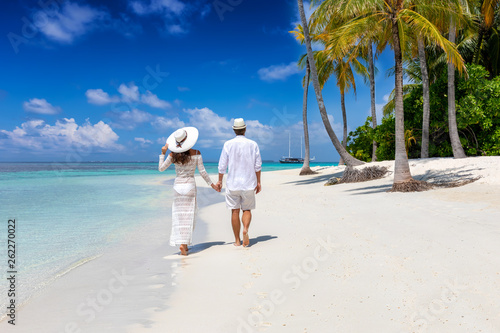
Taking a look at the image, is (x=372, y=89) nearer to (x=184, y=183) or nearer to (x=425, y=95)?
(x=425, y=95)

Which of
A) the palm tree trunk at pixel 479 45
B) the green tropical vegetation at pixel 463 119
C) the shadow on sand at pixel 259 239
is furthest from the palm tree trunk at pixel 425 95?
the shadow on sand at pixel 259 239

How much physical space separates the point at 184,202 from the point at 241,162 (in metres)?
1.07

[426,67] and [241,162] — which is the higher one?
[426,67]

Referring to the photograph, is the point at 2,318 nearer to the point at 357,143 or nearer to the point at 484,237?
the point at 484,237

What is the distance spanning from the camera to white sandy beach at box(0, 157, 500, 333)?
2660 mm

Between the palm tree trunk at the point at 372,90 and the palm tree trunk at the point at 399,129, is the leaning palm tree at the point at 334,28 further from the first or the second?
the palm tree trunk at the point at 399,129

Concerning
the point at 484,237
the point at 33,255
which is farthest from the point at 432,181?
the point at 33,255

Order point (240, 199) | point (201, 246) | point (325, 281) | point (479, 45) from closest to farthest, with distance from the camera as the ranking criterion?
point (325, 281) → point (240, 199) → point (201, 246) → point (479, 45)

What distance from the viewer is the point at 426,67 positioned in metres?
15.1

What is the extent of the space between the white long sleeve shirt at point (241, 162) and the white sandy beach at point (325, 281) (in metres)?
1.03

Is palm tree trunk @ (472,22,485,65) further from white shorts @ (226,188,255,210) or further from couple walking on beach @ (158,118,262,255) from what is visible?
white shorts @ (226,188,255,210)

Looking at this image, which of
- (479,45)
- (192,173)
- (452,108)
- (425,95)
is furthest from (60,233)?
(479,45)

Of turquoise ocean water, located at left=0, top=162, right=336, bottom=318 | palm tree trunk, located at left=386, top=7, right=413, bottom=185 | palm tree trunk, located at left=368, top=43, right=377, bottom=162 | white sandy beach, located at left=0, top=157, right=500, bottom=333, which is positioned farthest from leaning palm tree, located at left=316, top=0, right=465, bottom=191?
palm tree trunk, located at left=368, top=43, right=377, bottom=162

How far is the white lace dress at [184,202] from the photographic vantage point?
15.8 ft
